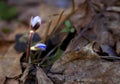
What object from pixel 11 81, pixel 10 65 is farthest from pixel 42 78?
pixel 10 65

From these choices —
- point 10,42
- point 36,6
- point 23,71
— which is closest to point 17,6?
point 36,6

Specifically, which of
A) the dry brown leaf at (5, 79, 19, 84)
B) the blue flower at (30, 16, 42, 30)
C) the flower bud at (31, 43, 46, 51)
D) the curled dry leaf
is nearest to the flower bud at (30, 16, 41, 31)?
the blue flower at (30, 16, 42, 30)

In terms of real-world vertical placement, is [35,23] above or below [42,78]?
above

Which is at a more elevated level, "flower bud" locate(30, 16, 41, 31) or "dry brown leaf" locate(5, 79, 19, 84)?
"flower bud" locate(30, 16, 41, 31)

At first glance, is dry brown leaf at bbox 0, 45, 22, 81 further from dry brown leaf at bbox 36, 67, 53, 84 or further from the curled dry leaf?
the curled dry leaf

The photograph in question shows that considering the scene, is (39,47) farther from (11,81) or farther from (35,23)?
(11,81)

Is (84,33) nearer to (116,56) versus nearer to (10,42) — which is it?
(116,56)

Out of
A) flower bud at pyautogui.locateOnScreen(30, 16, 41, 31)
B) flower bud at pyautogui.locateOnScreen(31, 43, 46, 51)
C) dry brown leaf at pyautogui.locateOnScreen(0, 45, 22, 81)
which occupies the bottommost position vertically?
dry brown leaf at pyautogui.locateOnScreen(0, 45, 22, 81)
